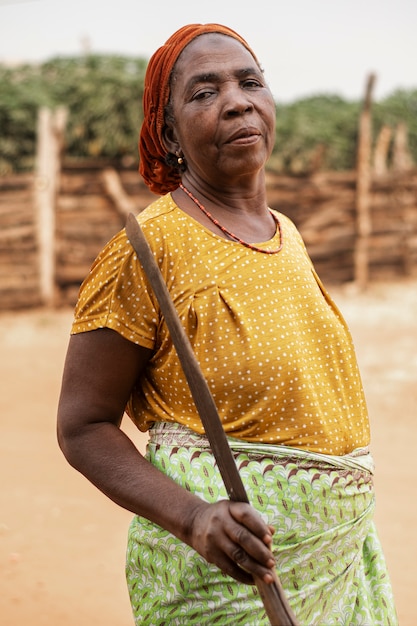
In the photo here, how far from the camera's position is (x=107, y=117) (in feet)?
38.1

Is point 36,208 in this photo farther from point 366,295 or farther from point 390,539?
point 390,539

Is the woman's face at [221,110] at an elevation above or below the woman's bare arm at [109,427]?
above

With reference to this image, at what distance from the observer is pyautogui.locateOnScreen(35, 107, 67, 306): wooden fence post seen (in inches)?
417

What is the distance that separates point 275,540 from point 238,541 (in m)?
0.32

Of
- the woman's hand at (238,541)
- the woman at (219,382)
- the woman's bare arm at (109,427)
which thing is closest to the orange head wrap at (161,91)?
the woman at (219,382)

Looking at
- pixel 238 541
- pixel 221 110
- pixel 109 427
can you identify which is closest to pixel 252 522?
pixel 238 541

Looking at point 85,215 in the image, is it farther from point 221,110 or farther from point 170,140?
point 221,110

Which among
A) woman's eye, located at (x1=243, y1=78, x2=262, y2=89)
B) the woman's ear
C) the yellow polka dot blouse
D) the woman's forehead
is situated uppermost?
the woman's forehead

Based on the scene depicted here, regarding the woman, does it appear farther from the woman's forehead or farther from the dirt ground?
the dirt ground

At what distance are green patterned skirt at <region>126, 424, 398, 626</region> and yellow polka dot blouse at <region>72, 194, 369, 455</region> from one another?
5cm

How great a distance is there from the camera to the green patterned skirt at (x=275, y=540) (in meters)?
1.68

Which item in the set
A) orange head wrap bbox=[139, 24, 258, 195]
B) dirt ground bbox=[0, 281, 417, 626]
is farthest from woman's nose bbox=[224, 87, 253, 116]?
dirt ground bbox=[0, 281, 417, 626]

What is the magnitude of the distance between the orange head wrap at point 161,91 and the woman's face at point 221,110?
0.02 metres

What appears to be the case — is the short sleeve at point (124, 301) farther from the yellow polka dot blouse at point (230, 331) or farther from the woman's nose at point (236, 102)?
the woman's nose at point (236, 102)
